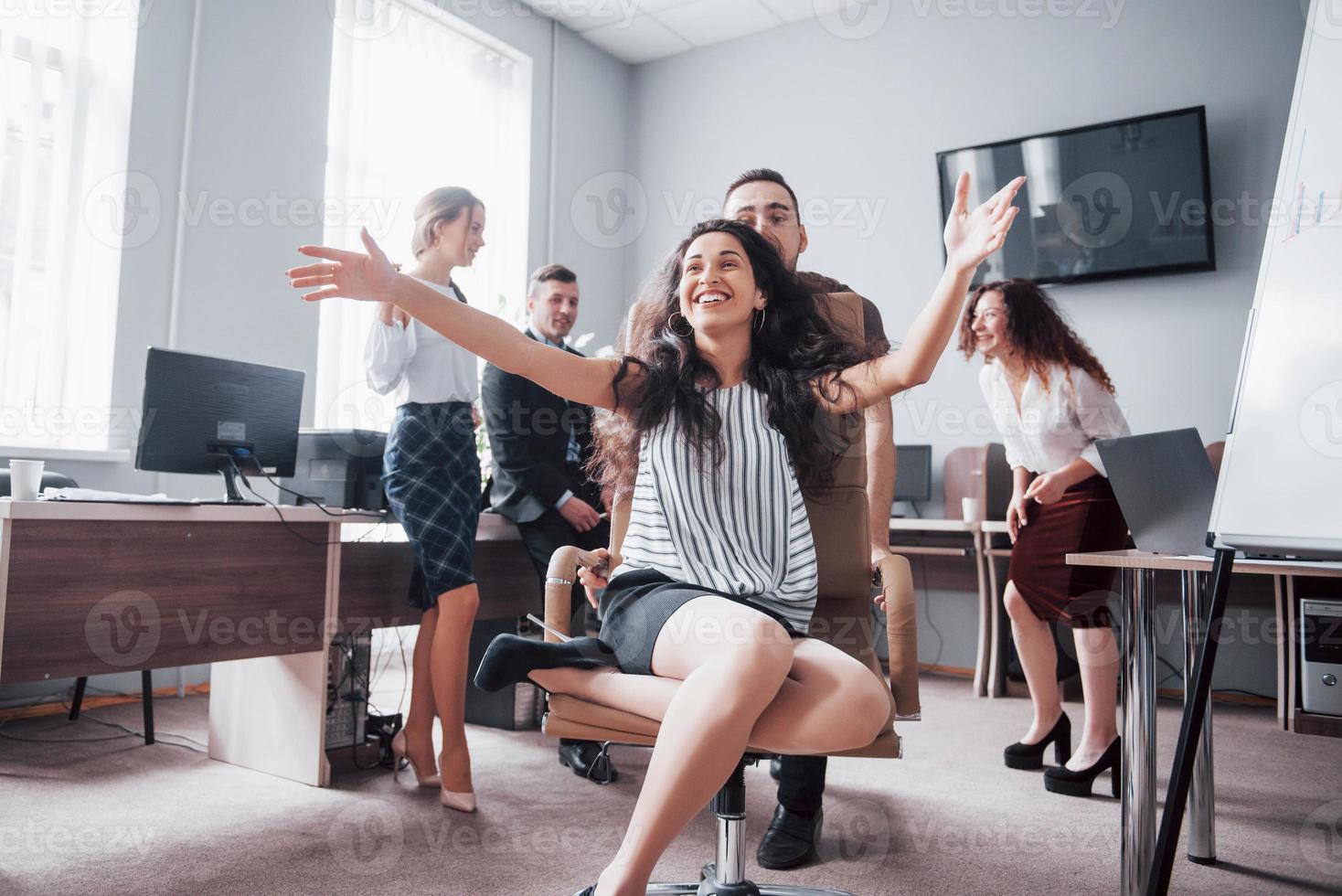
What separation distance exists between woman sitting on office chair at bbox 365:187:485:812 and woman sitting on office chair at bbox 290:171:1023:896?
2.58 ft

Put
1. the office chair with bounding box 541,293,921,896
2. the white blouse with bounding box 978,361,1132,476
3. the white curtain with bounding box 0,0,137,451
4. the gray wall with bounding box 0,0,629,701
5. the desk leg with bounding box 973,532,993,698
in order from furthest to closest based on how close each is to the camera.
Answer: the desk leg with bounding box 973,532,993,698
the gray wall with bounding box 0,0,629,701
the white curtain with bounding box 0,0,137,451
the white blouse with bounding box 978,361,1132,476
the office chair with bounding box 541,293,921,896

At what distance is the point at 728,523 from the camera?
1499 millimetres

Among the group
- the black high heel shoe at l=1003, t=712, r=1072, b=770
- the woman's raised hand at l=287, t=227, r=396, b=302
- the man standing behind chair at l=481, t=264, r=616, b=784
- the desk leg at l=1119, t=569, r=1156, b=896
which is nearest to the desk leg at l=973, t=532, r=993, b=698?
the black high heel shoe at l=1003, t=712, r=1072, b=770

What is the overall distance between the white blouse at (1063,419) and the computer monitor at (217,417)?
2.03 metres

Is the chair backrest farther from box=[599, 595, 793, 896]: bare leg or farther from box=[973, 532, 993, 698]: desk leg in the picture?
box=[973, 532, 993, 698]: desk leg

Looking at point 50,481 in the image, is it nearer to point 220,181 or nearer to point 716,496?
point 220,181

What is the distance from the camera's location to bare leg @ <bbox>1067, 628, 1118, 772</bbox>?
2363 mm

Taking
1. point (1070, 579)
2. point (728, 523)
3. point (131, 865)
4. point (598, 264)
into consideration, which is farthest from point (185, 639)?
point (598, 264)

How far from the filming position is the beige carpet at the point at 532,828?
172cm

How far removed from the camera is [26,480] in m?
1.86

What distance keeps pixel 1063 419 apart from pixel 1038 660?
685 millimetres

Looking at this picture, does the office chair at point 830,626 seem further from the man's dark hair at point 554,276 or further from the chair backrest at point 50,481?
the chair backrest at point 50,481

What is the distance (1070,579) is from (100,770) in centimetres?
262

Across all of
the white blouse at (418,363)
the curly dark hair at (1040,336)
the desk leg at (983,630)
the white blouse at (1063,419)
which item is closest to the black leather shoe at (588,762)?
the white blouse at (418,363)
